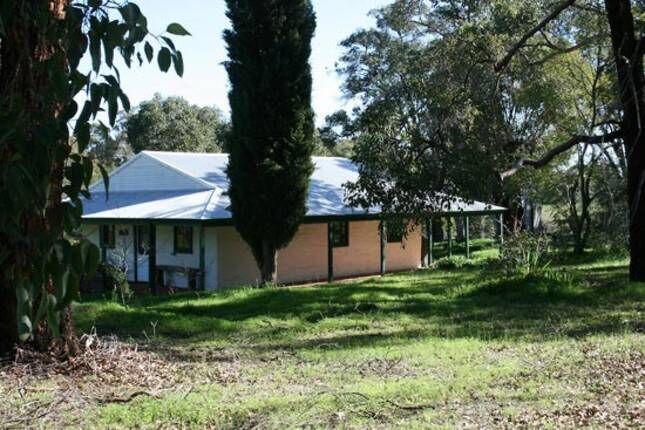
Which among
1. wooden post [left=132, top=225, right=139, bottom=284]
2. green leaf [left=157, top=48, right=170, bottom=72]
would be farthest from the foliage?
wooden post [left=132, top=225, right=139, bottom=284]

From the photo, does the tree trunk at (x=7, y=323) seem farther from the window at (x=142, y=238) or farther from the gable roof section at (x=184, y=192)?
the window at (x=142, y=238)

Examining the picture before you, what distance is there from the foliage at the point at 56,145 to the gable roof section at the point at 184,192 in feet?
56.0

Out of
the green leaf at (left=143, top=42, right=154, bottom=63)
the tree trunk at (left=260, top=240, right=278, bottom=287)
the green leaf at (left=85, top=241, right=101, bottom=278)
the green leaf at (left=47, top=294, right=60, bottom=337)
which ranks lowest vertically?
the tree trunk at (left=260, top=240, right=278, bottom=287)

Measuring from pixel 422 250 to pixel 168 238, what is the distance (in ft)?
34.7

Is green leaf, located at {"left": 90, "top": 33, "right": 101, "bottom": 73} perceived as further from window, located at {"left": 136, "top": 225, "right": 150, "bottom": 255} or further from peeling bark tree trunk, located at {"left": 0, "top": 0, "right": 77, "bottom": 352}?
window, located at {"left": 136, "top": 225, "right": 150, "bottom": 255}

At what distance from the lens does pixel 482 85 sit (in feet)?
68.7

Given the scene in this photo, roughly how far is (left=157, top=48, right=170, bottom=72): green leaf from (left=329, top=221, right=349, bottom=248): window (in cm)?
2216

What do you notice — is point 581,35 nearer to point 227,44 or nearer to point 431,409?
point 227,44

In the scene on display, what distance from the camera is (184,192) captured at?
23.4 meters

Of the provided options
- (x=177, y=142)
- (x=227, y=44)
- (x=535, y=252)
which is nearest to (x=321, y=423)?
(x=535, y=252)

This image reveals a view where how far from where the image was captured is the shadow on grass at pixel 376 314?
9234 millimetres

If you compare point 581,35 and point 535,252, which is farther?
point 581,35

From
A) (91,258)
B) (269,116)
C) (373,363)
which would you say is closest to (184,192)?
(269,116)

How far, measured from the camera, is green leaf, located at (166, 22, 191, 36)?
6.87ft
